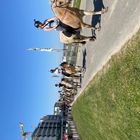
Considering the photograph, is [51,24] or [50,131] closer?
[51,24]

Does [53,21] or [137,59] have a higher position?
[53,21]

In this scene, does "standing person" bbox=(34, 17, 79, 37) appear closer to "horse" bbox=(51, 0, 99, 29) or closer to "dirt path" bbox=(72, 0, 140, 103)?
"horse" bbox=(51, 0, 99, 29)

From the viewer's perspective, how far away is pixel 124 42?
1357 centimetres

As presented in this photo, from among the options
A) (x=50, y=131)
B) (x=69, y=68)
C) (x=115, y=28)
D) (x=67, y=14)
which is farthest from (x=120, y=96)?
(x=50, y=131)

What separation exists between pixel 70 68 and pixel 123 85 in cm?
1366

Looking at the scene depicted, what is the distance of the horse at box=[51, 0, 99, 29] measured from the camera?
55.7 feet

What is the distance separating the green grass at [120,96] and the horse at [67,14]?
2.72m

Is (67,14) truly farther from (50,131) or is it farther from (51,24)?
(50,131)

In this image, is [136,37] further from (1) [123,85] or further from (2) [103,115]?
(2) [103,115]

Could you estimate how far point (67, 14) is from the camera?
57.6ft

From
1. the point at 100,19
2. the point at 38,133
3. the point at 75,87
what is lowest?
the point at 38,133

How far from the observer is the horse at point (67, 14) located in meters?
17.0

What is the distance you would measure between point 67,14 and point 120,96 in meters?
5.57

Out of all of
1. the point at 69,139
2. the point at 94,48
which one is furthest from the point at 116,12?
the point at 69,139
